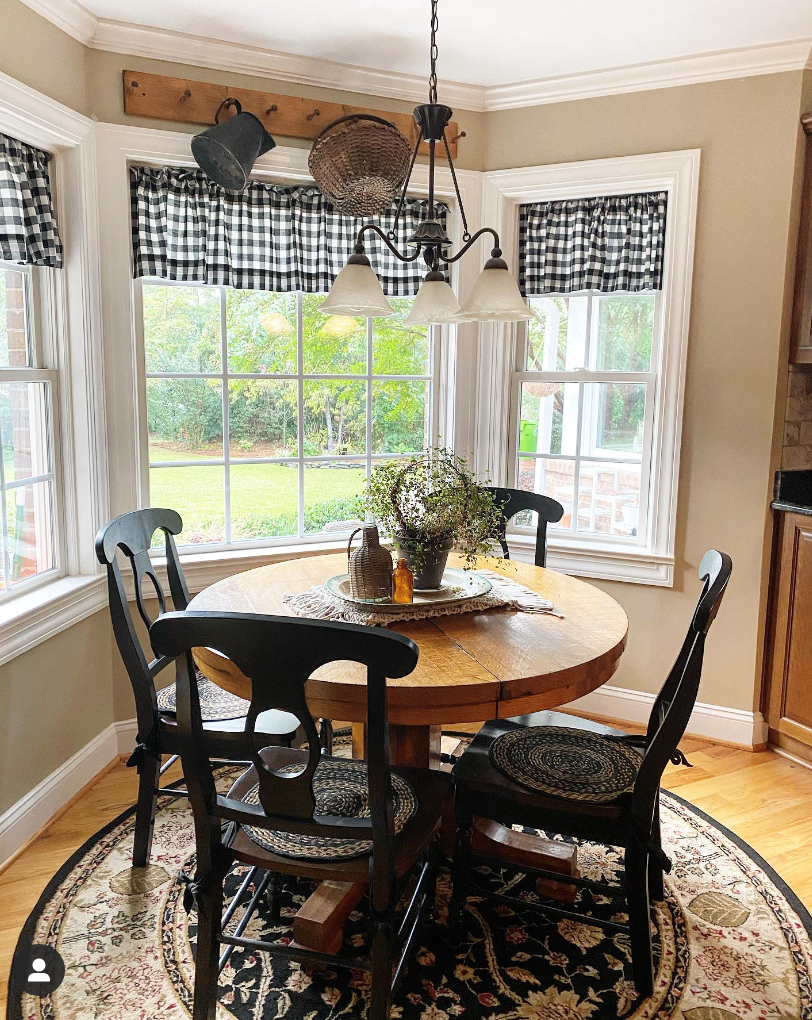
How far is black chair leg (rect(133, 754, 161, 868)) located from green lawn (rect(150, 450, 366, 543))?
1.16m

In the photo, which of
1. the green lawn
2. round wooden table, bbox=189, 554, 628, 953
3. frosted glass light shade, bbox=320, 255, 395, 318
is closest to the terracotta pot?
round wooden table, bbox=189, 554, 628, 953

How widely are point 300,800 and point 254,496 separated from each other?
76.9 inches

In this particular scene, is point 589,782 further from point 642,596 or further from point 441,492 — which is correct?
point 642,596

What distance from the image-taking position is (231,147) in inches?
111

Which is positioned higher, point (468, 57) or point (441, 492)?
point (468, 57)

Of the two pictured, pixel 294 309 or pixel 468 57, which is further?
pixel 294 309

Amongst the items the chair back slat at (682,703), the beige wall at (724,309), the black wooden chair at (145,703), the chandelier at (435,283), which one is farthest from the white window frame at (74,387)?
the chair back slat at (682,703)

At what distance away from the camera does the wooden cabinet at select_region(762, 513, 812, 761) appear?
3.03 metres

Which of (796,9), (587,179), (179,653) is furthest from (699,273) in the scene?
(179,653)

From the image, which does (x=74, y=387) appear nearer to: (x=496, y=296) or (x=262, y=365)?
(x=262, y=365)

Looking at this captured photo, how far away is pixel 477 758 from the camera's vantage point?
2062 mm

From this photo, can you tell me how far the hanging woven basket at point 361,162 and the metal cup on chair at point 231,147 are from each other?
0.74 feet

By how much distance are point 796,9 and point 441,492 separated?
203 centimetres

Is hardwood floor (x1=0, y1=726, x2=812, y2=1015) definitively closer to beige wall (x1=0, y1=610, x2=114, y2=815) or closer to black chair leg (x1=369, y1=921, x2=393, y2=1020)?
beige wall (x1=0, y1=610, x2=114, y2=815)
